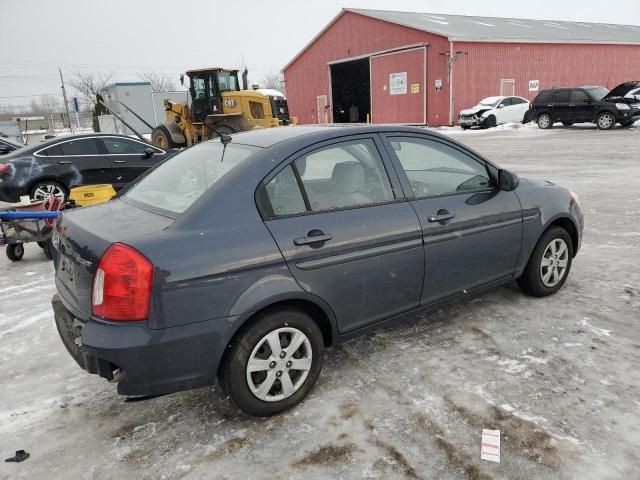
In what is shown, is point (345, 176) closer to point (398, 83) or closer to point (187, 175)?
point (187, 175)

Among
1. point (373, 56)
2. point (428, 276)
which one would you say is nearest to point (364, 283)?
point (428, 276)

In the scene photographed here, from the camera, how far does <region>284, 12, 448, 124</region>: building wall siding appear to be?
27406mm

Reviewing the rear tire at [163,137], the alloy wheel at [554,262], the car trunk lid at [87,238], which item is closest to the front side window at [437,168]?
the alloy wheel at [554,262]

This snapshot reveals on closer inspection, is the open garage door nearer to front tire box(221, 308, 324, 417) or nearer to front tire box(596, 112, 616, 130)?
front tire box(596, 112, 616, 130)

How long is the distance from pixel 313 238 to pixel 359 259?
36 centimetres

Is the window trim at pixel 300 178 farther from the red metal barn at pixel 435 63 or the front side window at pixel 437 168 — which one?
the red metal barn at pixel 435 63

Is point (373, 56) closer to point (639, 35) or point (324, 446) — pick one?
point (639, 35)

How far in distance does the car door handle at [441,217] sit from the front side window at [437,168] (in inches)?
6.1

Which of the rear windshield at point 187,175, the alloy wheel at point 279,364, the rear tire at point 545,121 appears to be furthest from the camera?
the rear tire at point 545,121

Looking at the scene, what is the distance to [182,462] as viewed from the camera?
251 cm

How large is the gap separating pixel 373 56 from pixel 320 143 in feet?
99.1

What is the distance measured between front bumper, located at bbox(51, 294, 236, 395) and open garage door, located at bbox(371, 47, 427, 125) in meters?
28.1

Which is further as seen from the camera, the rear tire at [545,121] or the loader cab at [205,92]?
the rear tire at [545,121]

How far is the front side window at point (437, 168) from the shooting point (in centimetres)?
344
